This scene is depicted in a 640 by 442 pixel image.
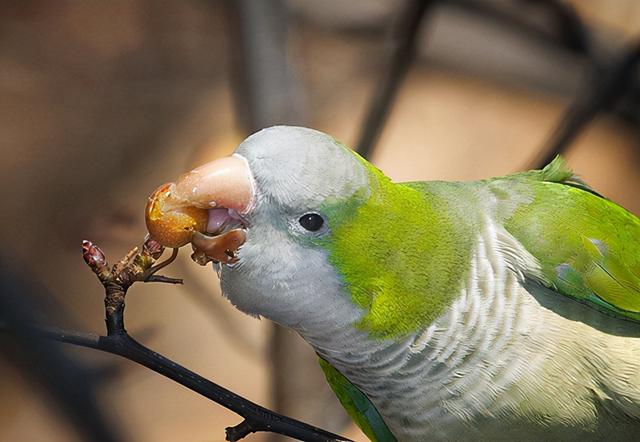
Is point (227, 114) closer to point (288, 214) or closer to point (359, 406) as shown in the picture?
point (359, 406)

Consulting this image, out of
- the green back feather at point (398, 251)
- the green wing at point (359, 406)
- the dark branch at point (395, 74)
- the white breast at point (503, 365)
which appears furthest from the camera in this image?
the dark branch at point (395, 74)

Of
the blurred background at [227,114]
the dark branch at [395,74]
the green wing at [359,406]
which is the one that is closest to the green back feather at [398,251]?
the green wing at [359,406]

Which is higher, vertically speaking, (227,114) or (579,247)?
(579,247)

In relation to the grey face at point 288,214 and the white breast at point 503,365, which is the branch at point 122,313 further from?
the white breast at point 503,365

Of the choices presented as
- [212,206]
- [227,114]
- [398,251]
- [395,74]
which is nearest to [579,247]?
[398,251]

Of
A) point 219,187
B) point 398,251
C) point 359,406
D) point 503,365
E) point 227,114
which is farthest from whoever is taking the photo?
point 227,114

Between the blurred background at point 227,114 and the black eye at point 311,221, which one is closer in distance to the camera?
the black eye at point 311,221
